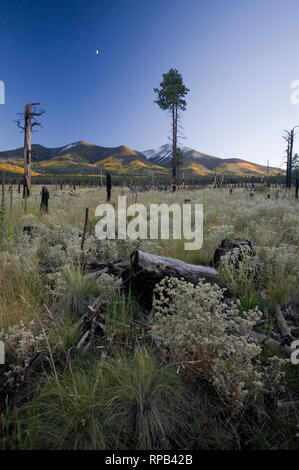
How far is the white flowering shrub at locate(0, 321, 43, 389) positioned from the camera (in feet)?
5.75

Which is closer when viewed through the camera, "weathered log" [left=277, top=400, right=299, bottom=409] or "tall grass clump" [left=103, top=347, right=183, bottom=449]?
"tall grass clump" [left=103, top=347, right=183, bottom=449]

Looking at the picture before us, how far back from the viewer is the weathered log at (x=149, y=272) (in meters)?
2.83

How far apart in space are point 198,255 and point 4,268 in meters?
3.20

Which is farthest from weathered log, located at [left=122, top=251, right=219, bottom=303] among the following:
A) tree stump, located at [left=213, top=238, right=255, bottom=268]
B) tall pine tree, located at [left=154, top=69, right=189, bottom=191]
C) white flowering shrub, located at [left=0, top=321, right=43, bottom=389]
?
tall pine tree, located at [left=154, top=69, right=189, bottom=191]

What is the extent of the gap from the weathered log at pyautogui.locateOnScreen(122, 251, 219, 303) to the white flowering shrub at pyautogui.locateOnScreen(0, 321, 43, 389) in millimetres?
1206

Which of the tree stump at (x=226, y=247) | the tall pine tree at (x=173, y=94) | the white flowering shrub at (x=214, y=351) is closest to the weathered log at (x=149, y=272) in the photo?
the white flowering shrub at (x=214, y=351)

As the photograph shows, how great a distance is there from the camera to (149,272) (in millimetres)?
2824

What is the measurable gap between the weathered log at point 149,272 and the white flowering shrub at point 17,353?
3.96 ft

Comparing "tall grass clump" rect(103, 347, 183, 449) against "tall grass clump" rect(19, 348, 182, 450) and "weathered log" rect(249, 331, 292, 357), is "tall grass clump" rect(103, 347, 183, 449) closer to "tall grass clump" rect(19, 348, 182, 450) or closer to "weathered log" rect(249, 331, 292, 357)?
"tall grass clump" rect(19, 348, 182, 450)

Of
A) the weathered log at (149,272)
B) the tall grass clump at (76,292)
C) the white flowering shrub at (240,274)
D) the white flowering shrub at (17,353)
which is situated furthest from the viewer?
the white flowering shrub at (240,274)

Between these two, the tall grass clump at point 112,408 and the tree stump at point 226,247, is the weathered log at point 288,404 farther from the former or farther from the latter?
the tree stump at point 226,247

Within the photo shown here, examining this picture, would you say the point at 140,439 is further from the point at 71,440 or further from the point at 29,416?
the point at 29,416

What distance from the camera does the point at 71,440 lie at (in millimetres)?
1403
